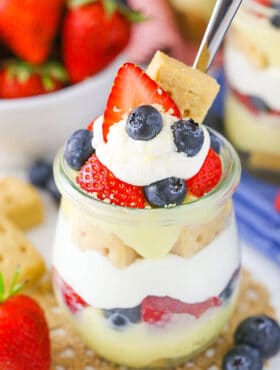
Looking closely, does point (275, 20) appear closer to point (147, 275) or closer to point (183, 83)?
point (183, 83)

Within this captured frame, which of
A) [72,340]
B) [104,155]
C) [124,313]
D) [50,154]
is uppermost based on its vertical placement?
[104,155]

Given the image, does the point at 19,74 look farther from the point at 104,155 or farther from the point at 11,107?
the point at 104,155

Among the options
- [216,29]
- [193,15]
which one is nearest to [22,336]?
[216,29]

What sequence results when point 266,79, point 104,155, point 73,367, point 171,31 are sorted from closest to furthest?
point 104,155 < point 73,367 < point 266,79 < point 171,31

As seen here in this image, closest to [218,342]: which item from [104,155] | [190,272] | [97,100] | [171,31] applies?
[190,272]

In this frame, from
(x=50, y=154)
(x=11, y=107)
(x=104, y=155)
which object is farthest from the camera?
(x=50, y=154)

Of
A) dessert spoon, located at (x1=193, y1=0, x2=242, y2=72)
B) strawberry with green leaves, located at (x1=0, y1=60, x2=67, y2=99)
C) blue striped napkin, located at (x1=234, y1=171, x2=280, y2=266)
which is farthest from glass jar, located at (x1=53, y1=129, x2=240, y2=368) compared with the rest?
strawberry with green leaves, located at (x1=0, y1=60, x2=67, y2=99)

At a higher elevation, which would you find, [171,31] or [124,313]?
[124,313]

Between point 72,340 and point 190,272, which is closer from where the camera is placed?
point 190,272
